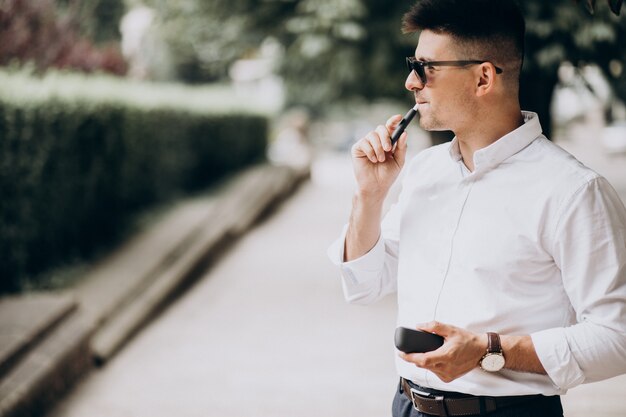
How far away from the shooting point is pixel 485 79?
221 cm

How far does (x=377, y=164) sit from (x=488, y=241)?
16.6 inches

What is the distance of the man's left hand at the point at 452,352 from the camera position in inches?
78.6

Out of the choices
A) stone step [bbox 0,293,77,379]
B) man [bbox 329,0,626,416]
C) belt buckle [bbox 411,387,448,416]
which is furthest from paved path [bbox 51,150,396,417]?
man [bbox 329,0,626,416]

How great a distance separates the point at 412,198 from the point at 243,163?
16.3 metres

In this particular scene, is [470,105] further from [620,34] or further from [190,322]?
[190,322]

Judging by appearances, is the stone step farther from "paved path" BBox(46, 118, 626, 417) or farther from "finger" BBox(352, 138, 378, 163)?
"finger" BBox(352, 138, 378, 163)

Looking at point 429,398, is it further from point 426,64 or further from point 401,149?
point 426,64

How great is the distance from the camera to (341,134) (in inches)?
2188

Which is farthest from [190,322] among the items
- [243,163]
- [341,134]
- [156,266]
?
[341,134]

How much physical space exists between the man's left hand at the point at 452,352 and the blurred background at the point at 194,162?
4.63 ft

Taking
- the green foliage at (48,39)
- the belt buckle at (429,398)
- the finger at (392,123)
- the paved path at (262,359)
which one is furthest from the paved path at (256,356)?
the green foliage at (48,39)

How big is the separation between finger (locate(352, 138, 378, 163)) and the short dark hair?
14.6 inches

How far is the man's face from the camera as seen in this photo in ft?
7.29

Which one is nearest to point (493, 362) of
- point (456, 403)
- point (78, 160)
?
point (456, 403)
